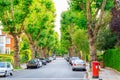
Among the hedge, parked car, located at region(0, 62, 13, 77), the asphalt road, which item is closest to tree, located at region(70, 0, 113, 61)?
the hedge

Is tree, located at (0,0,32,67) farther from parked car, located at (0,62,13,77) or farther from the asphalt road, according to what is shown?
parked car, located at (0,62,13,77)

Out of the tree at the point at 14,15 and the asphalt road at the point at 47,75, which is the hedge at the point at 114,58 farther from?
the tree at the point at 14,15

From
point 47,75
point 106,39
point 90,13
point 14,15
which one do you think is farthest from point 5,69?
point 106,39

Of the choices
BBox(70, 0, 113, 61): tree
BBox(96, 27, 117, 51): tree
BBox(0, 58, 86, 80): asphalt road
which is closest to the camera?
BBox(0, 58, 86, 80): asphalt road

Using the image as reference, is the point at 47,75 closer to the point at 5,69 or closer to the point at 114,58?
the point at 5,69

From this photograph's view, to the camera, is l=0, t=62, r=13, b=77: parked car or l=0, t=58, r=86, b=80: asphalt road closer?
l=0, t=58, r=86, b=80: asphalt road

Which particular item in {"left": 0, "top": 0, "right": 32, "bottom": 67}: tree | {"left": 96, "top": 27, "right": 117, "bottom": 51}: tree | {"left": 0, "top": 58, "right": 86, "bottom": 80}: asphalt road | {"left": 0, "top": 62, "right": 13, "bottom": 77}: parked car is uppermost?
{"left": 0, "top": 0, "right": 32, "bottom": 67}: tree

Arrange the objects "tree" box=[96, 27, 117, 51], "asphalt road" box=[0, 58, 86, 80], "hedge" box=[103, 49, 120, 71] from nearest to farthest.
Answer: "asphalt road" box=[0, 58, 86, 80]
"hedge" box=[103, 49, 120, 71]
"tree" box=[96, 27, 117, 51]

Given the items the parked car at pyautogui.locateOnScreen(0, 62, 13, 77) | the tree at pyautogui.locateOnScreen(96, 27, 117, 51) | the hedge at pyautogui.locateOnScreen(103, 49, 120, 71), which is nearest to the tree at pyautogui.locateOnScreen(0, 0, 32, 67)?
the tree at pyautogui.locateOnScreen(96, 27, 117, 51)

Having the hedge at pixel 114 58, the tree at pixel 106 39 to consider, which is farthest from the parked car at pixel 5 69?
the tree at pixel 106 39

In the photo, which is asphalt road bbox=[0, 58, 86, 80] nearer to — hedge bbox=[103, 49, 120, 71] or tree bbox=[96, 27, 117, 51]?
hedge bbox=[103, 49, 120, 71]

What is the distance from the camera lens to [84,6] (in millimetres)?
47188

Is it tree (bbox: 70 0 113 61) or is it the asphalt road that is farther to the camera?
tree (bbox: 70 0 113 61)

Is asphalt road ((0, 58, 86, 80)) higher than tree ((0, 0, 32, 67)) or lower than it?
lower
